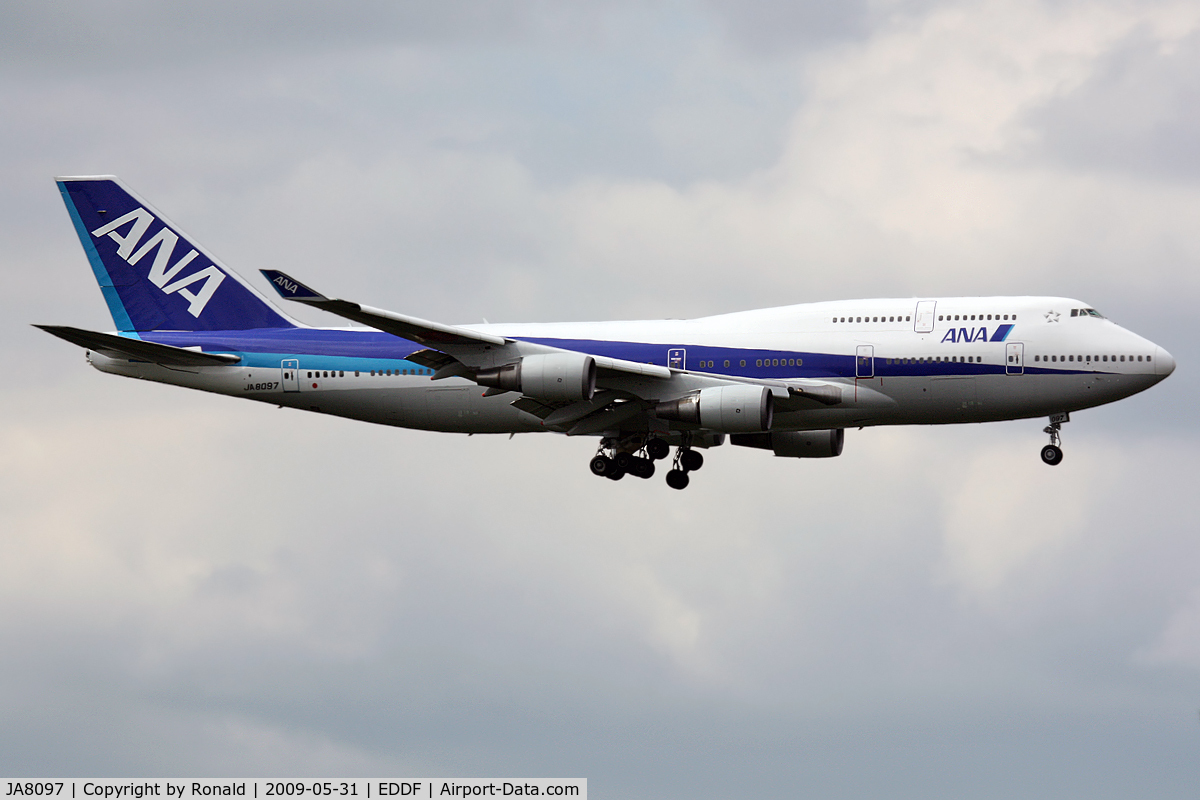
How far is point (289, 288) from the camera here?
165ft

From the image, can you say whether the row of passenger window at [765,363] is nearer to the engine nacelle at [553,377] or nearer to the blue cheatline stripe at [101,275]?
the engine nacelle at [553,377]

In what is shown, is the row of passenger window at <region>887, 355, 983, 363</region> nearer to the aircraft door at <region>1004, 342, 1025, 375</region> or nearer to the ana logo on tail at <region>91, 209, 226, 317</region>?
the aircraft door at <region>1004, 342, 1025, 375</region>

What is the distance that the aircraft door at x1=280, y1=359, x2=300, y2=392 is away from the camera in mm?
62062

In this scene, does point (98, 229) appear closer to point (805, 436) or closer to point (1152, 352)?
point (805, 436)

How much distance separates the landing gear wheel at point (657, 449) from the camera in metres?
62.1

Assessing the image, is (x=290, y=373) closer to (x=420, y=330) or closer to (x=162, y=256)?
(x=162, y=256)

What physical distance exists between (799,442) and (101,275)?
28961 mm

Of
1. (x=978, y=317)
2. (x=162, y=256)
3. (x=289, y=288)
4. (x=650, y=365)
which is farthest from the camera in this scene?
(x=162, y=256)

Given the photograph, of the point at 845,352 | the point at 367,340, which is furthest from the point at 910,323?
the point at 367,340

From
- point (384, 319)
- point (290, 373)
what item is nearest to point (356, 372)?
point (290, 373)

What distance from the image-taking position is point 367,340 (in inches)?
2440

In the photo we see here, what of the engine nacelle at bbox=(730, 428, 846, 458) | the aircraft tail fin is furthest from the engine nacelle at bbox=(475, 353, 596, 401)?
the aircraft tail fin

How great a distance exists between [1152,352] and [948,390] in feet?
23.3

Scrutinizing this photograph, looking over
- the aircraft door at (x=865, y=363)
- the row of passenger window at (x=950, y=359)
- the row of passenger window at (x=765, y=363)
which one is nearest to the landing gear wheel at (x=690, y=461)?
the row of passenger window at (x=765, y=363)
